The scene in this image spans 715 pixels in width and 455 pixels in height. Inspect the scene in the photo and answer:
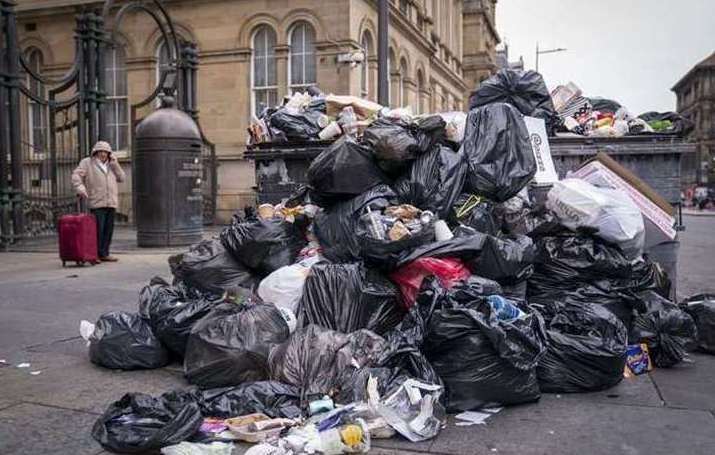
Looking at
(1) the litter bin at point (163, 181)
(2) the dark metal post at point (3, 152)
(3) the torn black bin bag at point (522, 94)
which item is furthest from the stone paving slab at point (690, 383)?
(2) the dark metal post at point (3, 152)

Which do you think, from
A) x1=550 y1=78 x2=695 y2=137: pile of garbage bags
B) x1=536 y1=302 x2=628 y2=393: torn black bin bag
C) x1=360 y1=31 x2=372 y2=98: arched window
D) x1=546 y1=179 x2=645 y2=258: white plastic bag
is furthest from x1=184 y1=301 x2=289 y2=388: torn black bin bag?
x1=360 y1=31 x2=372 y2=98: arched window

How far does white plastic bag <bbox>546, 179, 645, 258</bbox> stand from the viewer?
4.48 metres

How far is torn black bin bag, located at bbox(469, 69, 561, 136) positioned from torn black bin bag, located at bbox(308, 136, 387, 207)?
1.47m

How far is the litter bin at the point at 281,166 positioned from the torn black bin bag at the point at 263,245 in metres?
1.22

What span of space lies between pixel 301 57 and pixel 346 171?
44.4 feet

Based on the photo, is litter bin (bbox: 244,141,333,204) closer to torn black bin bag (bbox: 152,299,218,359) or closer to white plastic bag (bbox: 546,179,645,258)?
torn black bin bag (bbox: 152,299,218,359)

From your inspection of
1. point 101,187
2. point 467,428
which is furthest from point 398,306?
point 101,187

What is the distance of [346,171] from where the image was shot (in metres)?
4.66

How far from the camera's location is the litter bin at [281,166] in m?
5.99

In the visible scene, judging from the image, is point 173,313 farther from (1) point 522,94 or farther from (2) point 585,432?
(1) point 522,94

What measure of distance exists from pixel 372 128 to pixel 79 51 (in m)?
9.23

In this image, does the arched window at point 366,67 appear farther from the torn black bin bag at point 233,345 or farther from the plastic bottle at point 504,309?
the plastic bottle at point 504,309

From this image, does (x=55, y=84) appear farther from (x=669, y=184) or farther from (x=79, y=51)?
(x=669, y=184)

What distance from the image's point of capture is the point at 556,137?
5.82 metres
